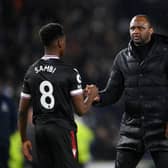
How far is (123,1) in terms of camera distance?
16.2 meters

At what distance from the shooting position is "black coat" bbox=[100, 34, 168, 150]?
7.25 meters

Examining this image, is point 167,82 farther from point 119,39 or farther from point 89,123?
point 119,39

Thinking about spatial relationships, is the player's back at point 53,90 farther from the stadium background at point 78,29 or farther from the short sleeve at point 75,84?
the stadium background at point 78,29

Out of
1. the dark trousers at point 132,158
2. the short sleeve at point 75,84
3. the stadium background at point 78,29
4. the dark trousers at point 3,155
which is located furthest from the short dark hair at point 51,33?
the stadium background at point 78,29

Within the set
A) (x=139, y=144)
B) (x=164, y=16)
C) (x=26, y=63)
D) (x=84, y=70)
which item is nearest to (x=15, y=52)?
(x=26, y=63)

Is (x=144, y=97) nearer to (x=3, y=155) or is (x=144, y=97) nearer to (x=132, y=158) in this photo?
(x=132, y=158)

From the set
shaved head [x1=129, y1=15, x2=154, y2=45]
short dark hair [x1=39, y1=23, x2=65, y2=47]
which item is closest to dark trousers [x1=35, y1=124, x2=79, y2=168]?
short dark hair [x1=39, y1=23, x2=65, y2=47]

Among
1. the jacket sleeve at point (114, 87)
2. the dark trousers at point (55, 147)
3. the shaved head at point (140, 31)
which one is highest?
the shaved head at point (140, 31)

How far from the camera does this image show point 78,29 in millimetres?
16547

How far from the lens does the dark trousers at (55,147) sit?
6.95 meters

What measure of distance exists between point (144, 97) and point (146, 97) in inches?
0.7

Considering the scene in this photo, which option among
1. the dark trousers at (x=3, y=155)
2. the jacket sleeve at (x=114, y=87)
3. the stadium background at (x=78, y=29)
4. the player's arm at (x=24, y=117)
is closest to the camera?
the player's arm at (x=24, y=117)

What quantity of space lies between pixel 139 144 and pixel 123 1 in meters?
9.16

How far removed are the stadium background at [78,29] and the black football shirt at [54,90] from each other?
712 cm
